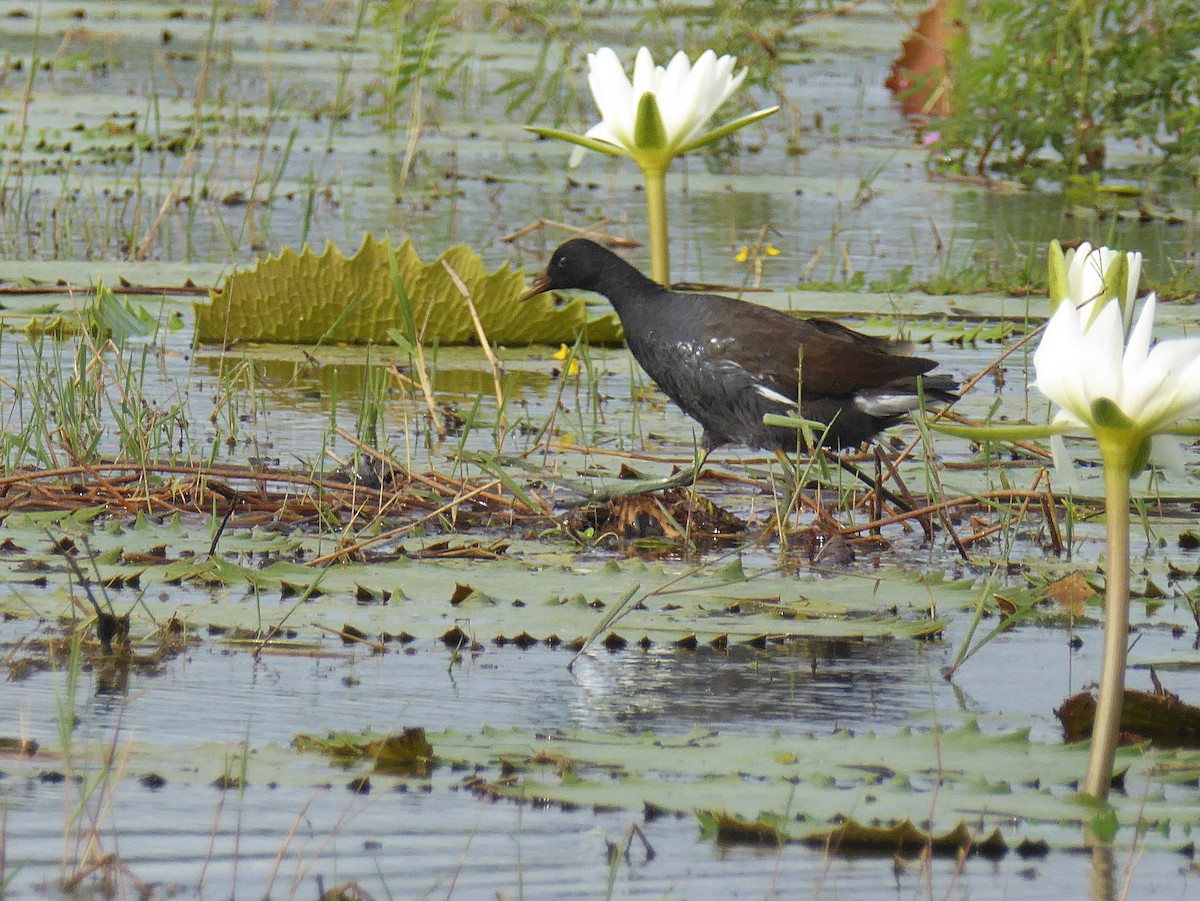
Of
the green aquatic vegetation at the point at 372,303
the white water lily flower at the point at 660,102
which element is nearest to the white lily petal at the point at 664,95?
the white water lily flower at the point at 660,102

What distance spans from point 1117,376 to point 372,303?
12.2 ft

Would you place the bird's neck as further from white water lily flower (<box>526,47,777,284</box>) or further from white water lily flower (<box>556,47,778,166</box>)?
white water lily flower (<box>556,47,778,166</box>)

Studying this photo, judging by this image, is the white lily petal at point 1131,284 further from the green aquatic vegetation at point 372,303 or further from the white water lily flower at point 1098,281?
the green aquatic vegetation at point 372,303

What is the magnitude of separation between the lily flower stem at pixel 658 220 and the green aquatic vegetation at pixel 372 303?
271 mm

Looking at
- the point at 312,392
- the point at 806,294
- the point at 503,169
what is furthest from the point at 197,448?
the point at 503,169

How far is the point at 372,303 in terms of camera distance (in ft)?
17.9

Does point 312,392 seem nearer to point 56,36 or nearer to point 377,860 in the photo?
point 377,860

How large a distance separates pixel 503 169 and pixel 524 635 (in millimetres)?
7460

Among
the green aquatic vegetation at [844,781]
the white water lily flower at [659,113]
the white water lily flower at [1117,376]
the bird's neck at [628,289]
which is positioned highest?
the white water lily flower at [659,113]

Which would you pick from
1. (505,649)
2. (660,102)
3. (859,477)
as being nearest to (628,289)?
(660,102)

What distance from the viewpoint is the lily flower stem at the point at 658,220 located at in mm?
5094

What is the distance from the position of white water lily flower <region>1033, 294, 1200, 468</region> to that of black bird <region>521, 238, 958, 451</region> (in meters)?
2.20

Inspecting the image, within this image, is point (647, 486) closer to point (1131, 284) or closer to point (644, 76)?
point (1131, 284)

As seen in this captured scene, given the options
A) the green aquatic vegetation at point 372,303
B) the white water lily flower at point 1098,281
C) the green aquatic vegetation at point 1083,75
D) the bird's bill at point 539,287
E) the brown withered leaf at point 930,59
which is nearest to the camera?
the white water lily flower at point 1098,281
